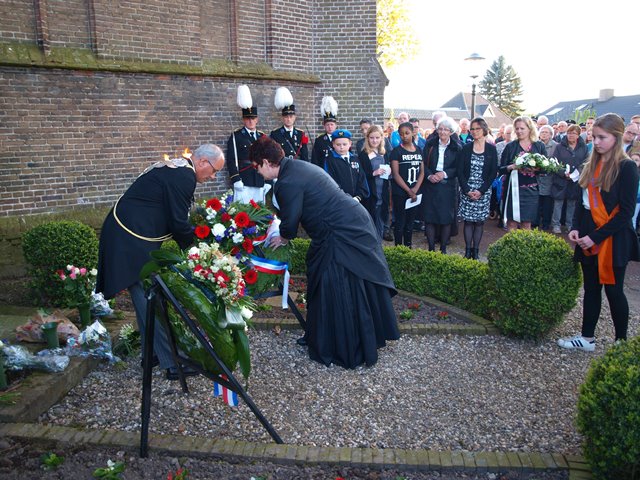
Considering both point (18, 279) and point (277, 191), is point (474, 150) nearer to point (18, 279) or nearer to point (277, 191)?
point (277, 191)

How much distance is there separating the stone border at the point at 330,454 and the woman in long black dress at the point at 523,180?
5.52 meters

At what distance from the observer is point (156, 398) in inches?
183

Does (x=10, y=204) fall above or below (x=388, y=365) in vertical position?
above

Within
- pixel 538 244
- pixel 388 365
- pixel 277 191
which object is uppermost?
pixel 277 191

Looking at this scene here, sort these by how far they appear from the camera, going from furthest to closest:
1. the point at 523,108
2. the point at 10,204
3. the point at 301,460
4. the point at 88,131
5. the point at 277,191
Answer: the point at 523,108
the point at 88,131
the point at 10,204
the point at 277,191
the point at 301,460

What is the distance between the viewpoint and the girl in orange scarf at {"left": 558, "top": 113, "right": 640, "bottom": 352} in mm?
5098

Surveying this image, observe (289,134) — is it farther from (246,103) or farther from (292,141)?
(246,103)

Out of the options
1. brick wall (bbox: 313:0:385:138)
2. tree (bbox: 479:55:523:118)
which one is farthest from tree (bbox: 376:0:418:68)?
tree (bbox: 479:55:523:118)

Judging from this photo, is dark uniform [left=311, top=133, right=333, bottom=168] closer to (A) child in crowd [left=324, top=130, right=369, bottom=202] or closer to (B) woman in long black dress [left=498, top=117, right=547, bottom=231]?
(A) child in crowd [left=324, top=130, right=369, bottom=202]

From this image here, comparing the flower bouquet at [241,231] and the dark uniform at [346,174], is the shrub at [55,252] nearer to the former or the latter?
the flower bouquet at [241,231]

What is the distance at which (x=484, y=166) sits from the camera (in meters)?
8.48

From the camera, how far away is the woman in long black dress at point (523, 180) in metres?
8.48

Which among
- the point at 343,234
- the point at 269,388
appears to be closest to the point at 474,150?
the point at 343,234

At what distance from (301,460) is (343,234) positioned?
7.18 feet
